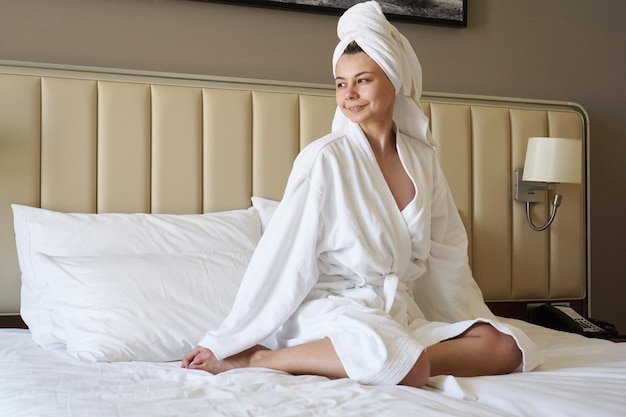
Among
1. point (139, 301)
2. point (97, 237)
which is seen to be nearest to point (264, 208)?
point (97, 237)

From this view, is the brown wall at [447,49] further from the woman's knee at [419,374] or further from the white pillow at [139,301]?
the woman's knee at [419,374]

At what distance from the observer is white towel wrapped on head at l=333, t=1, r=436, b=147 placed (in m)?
2.24

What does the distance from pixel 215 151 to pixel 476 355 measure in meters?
1.32

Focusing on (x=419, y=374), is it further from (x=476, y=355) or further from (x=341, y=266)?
(x=341, y=266)

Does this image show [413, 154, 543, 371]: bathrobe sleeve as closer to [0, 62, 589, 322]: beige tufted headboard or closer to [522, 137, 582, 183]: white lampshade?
[0, 62, 589, 322]: beige tufted headboard

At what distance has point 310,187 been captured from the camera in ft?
6.84

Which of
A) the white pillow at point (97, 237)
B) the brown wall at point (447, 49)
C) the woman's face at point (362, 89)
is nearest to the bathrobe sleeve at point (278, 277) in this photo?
the woman's face at point (362, 89)

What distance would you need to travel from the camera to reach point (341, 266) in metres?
2.12

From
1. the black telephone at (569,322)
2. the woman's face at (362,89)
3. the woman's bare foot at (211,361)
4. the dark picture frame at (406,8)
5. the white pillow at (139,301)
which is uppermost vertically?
the dark picture frame at (406,8)

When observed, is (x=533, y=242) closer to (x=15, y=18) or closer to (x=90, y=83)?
(x=90, y=83)

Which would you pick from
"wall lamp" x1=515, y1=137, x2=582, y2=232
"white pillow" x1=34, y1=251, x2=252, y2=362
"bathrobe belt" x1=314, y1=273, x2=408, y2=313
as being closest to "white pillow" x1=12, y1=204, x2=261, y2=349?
"white pillow" x1=34, y1=251, x2=252, y2=362

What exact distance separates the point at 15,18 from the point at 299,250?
A: 1.51 metres

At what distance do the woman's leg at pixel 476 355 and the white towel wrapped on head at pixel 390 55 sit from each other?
760mm

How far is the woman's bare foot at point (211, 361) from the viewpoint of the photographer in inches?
75.4
